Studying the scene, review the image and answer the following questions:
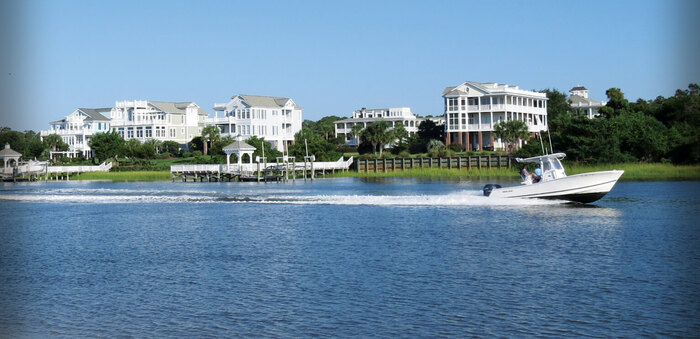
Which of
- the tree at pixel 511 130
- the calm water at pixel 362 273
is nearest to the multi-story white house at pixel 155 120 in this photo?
the tree at pixel 511 130

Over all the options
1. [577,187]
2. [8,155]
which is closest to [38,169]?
[8,155]

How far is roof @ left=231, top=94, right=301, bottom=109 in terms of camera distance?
12912cm

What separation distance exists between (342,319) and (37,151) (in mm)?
127448

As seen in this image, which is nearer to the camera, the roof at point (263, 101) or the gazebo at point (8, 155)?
the gazebo at point (8, 155)

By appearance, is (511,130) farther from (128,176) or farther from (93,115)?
(93,115)

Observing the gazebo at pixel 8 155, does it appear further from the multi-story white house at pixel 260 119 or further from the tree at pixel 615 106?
the tree at pixel 615 106

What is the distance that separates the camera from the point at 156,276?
25.7 metres

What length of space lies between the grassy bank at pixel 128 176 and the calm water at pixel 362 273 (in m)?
53.2

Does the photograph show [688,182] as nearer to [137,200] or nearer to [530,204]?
[530,204]

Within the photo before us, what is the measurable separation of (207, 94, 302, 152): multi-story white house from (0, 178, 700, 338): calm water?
267 feet

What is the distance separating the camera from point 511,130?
362ft

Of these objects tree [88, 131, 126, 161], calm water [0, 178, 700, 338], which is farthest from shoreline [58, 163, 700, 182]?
calm water [0, 178, 700, 338]

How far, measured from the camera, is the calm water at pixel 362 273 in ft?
62.2

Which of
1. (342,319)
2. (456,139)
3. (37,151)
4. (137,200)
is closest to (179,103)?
(37,151)
